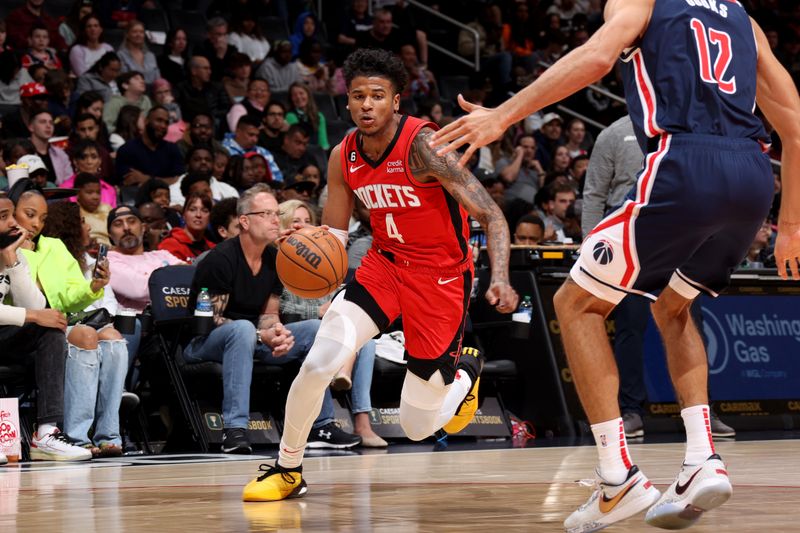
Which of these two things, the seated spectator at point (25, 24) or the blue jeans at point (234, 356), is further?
the seated spectator at point (25, 24)

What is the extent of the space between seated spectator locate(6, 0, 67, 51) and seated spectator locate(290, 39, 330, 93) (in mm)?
3098

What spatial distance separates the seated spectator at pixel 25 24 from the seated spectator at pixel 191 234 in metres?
4.15

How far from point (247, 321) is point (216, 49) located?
21.7 feet

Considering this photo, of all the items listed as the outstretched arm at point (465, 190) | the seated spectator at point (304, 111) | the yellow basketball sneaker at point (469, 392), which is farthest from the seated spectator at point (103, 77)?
the outstretched arm at point (465, 190)

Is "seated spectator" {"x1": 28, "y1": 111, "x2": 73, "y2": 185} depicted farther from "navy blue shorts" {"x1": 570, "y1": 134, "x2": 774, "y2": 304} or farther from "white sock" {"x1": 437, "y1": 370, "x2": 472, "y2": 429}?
"navy blue shorts" {"x1": 570, "y1": 134, "x2": 774, "y2": 304}

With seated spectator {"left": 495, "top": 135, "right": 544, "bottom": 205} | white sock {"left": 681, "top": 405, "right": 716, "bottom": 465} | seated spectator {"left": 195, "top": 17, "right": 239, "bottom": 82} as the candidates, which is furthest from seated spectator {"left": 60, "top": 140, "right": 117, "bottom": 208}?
white sock {"left": 681, "top": 405, "right": 716, "bottom": 465}

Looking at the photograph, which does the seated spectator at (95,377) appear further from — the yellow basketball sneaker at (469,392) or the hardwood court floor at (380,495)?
the yellow basketball sneaker at (469,392)

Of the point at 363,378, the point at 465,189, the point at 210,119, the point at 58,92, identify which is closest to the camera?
the point at 465,189

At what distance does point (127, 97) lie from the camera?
12.2 m

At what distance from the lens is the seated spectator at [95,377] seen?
7629mm

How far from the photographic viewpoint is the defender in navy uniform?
3842 mm

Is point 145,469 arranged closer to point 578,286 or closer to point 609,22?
point 578,286

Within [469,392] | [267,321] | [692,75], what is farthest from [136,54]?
[692,75]

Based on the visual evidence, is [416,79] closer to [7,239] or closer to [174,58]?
[174,58]
